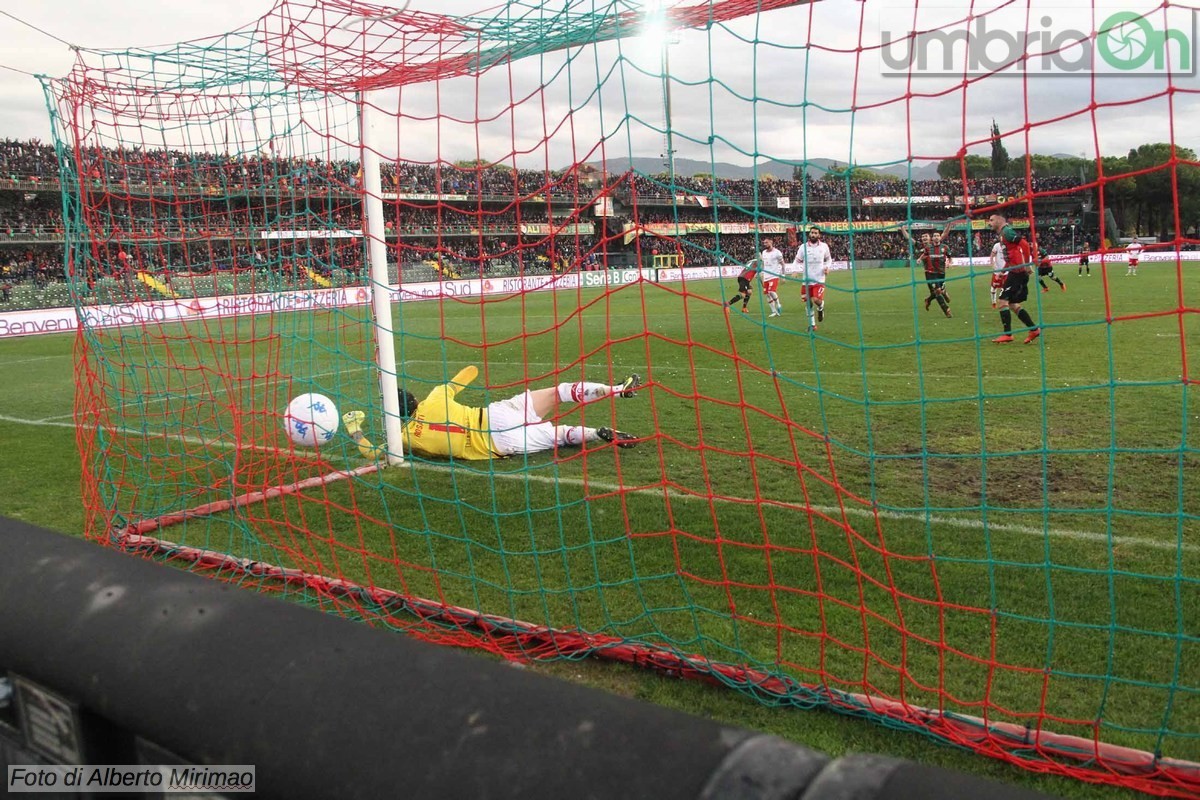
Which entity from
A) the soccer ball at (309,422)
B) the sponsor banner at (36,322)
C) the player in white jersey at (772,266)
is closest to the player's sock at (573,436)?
the soccer ball at (309,422)

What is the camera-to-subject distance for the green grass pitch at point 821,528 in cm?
315

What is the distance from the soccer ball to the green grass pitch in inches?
7.4

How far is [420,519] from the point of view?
5.34m

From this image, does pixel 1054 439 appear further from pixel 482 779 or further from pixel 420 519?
pixel 482 779

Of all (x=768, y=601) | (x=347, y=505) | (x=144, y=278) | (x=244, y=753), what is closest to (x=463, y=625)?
(x=768, y=601)

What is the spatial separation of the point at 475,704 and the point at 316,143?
17.2ft

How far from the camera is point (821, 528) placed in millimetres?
4777

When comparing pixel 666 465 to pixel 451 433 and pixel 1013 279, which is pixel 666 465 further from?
pixel 1013 279

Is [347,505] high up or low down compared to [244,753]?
down

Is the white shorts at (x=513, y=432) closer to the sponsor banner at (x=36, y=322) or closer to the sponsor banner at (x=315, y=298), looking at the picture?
the sponsor banner at (x=315, y=298)

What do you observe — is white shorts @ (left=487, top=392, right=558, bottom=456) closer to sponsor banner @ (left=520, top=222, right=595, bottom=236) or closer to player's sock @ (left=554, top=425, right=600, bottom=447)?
player's sock @ (left=554, top=425, right=600, bottom=447)

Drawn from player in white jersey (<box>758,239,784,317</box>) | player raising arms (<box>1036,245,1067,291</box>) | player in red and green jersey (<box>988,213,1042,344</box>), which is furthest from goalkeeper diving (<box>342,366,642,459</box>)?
player in white jersey (<box>758,239,784,317</box>)

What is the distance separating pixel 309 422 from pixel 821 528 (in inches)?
129

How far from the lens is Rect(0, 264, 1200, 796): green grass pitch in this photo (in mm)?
3152
